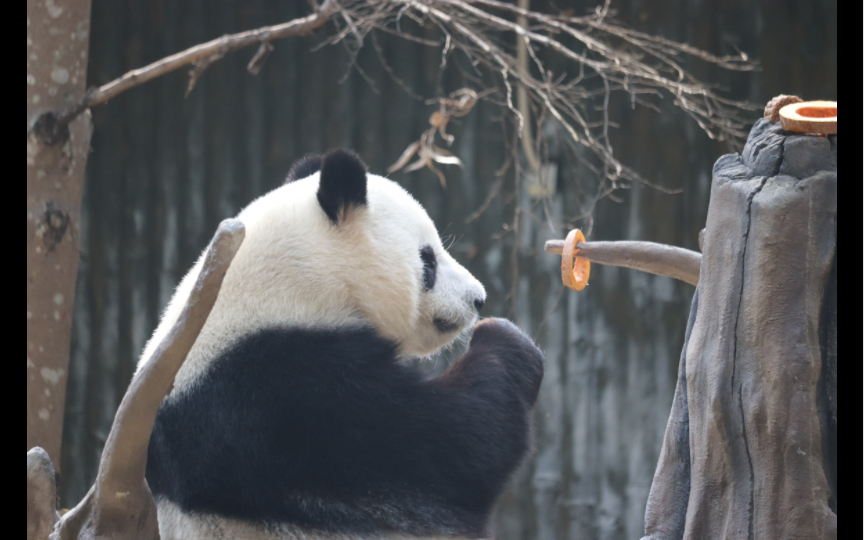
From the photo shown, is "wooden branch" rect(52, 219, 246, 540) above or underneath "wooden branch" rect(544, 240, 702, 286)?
underneath

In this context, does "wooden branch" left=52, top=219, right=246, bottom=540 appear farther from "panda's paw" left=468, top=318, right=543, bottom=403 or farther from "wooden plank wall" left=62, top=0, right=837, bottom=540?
"wooden plank wall" left=62, top=0, right=837, bottom=540

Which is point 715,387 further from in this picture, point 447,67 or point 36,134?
point 447,67

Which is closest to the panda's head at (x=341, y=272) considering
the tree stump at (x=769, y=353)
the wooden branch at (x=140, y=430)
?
the wooden branch at (x=140, y=430)

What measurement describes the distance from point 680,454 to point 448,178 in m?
2.40

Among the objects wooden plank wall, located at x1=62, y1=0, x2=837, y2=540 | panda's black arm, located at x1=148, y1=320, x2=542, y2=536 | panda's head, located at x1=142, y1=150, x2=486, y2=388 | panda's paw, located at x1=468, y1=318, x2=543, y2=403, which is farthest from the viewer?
wooden plank wall, located at x1=62, y1=0, x2=837, y2=540

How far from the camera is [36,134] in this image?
8.30ft

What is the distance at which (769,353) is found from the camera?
123cm

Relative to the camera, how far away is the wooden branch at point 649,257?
1.72 metres

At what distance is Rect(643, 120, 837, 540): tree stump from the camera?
1.21 m

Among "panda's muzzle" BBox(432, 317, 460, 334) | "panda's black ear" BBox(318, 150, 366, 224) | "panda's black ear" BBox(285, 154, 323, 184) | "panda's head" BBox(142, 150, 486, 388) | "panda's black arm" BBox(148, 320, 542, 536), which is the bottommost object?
"panda's black arm" BBox(148, 320, 542, 536)

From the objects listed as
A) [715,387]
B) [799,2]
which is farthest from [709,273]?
[799,2]

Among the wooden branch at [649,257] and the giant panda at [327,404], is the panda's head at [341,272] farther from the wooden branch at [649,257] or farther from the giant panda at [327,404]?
the wooden branch at [649,257]

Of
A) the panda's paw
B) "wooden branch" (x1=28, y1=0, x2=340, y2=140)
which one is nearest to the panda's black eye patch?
the panda's paw

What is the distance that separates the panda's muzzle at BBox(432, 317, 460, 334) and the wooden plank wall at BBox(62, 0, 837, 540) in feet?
5.50
